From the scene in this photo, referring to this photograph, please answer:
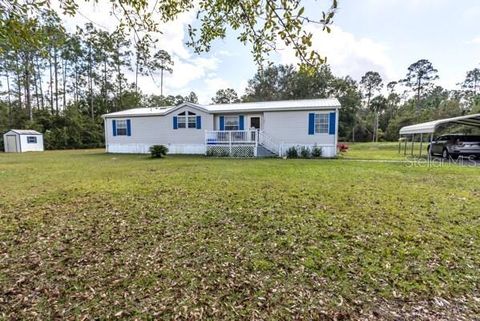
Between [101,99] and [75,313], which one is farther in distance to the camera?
[101,99]

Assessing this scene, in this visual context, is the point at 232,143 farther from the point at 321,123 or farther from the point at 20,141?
the point at 20,141

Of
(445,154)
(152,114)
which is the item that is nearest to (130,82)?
(152,114)

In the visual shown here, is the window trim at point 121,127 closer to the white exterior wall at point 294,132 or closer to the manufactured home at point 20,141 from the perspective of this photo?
the white exterior wall at point 294,132

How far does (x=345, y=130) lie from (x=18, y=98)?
41090mm

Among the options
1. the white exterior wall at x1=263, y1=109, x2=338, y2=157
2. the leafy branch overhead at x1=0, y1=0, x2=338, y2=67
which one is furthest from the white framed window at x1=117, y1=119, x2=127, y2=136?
the leafy branch overhead at x1=0, y1=0, x2=338, y2=67

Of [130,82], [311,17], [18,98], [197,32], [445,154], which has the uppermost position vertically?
[130,82]

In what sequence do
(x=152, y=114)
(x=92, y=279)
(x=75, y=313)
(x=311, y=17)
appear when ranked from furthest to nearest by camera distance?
(x=152, y=114) → (x=92, y=279) → (x=75, y=313) → (x=311, y=17)

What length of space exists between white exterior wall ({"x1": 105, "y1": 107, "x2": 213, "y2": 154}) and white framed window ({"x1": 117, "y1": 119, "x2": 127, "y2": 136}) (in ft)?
0.82

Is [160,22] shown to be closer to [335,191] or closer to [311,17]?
[311,17]

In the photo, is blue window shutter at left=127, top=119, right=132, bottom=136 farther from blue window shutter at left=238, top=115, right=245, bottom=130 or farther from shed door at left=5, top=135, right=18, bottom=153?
shed door at left=5, top=135, right=18, bottom=153

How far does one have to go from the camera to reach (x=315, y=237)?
385 centimetres

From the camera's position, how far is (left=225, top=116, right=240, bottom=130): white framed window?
16.7m

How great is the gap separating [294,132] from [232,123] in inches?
160

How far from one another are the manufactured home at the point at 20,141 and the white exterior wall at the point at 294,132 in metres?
21.9
